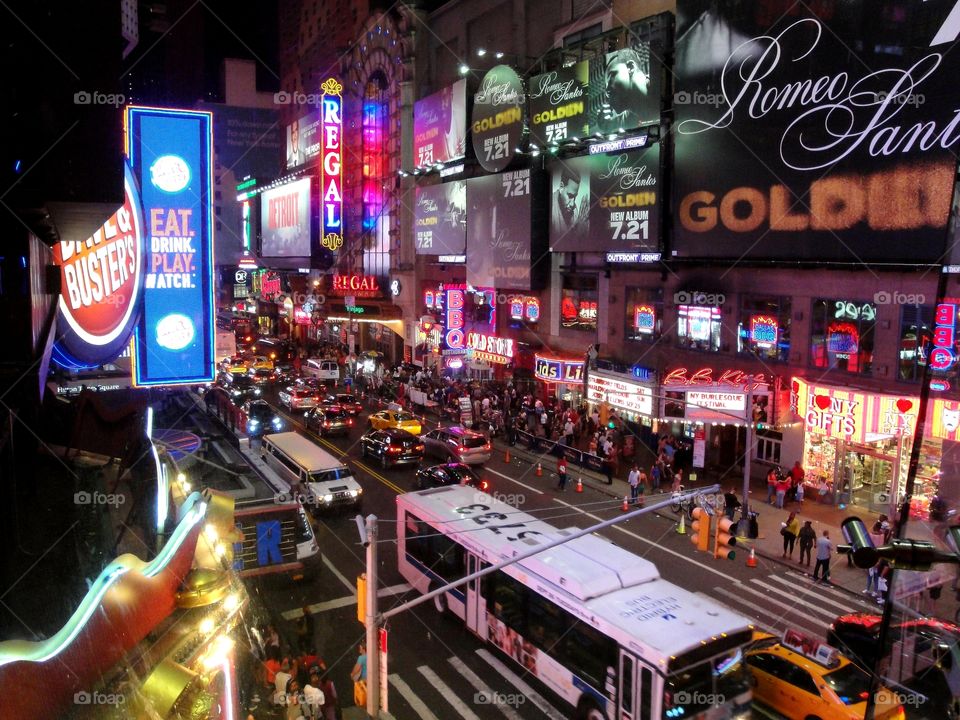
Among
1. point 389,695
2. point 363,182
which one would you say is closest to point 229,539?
point 389,695

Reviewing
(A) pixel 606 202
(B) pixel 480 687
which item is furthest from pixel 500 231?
(B) pixel 480 687

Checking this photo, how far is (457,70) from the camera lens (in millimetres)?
49031

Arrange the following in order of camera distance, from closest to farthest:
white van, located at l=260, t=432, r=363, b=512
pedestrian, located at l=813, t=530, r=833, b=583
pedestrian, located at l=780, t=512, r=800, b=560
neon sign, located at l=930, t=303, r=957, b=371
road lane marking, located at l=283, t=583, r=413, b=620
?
road lane marking, located at l=283, t=583, r=413, b=620 → pedestrian, located at l=813, t=530, r=833, b=583 → pedestrian, located at l=780, t=512, r=800, b=560 → neon sign, located at l=930, t=303, r=957, b=371 → white van, located at l=260, t=432, r=363, b=512

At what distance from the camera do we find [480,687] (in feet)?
46.7

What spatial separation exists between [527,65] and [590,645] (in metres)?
35.6

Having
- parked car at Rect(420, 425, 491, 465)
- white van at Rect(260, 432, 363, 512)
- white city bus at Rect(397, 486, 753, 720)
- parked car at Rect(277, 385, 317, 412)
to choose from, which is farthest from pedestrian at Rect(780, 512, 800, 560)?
parked car at Rect(277, 385, 317, 412)

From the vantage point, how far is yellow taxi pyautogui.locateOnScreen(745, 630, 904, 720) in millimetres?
12367

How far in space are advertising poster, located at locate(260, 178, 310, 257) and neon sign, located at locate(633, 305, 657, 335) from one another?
37.0 meters

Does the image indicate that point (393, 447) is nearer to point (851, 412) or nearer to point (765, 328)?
point (765, 328)

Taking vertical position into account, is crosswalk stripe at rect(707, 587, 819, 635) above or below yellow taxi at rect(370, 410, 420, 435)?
below

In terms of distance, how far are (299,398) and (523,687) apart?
2815cm

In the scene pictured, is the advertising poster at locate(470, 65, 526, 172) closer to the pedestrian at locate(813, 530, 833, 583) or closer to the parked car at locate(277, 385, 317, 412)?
the parked car at locate(277, 385, 317, 412)

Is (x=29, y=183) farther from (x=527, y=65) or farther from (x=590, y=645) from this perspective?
(x=527, y=65)

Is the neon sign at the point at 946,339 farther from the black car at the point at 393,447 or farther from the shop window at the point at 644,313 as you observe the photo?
the black car at the point at 393,447
